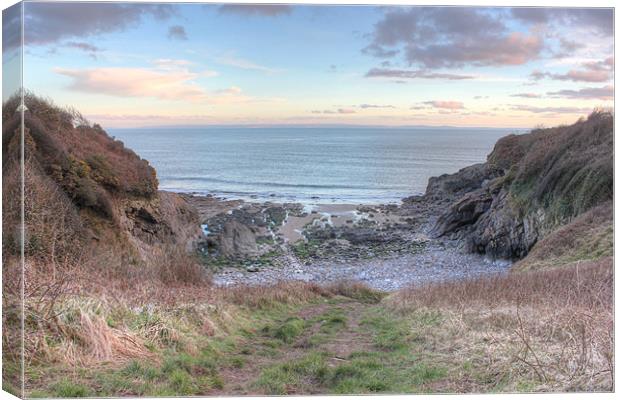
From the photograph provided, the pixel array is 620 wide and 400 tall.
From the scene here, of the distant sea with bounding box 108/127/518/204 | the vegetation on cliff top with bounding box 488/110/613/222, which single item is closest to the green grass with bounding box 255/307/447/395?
the distant sea with bounding box 108/127/518/204

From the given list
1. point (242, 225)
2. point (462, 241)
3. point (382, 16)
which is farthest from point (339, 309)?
point (382, 16)

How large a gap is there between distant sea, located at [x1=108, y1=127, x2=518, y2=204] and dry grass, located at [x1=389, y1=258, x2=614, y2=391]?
1.59 metres

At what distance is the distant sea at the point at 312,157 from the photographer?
7008mm

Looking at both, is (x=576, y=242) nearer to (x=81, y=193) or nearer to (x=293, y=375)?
(x=293, y=375)

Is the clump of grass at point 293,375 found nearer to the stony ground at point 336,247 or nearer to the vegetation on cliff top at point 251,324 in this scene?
the vegetation on cliff top at point 251,324

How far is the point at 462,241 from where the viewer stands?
7.82 meters

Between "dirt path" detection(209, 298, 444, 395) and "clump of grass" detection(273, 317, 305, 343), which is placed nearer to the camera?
"dirt path" detection(209, 298, 444, 395)

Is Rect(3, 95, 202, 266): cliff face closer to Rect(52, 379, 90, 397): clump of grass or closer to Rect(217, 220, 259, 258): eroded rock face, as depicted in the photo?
Rect(217, 220, 259, 258): eroded rock face

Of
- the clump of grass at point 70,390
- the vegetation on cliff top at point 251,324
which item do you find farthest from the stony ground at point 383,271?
the clump of grass at point 70,390

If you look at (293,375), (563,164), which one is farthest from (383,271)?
(563,164)

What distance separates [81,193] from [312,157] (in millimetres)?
2959

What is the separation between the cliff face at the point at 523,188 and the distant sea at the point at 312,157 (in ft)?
1.23

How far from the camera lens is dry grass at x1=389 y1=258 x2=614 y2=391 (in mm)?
4738

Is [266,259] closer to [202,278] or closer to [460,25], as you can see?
[202,278]
